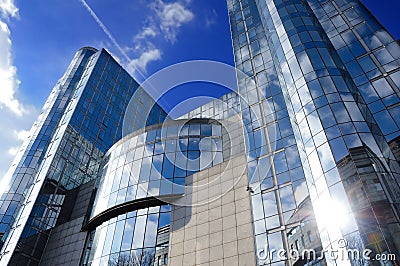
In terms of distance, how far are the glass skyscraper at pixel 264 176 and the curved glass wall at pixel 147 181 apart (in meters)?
0.12

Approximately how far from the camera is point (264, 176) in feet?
78.1

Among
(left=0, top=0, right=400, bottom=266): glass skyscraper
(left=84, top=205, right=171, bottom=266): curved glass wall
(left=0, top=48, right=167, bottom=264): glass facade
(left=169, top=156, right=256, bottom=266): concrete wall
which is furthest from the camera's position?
(left=0, top=48, right=167, bottom=264): glass facade

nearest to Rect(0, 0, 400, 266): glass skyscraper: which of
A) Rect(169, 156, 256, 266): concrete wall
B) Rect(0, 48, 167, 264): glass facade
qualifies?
Rect(169, 156, 256, 266): concrete wall

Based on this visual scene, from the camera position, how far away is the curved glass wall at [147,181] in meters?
25.4

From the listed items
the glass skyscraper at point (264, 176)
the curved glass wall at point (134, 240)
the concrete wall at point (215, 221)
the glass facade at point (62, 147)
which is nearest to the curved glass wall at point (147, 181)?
the curved glass wall at point (134, 240)

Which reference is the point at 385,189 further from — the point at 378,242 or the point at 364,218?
the point at 378,242

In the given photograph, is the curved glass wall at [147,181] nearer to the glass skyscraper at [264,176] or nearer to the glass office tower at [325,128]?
the glass skyscraper at [264,176]

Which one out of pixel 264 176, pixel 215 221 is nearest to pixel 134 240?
pixel 215 221

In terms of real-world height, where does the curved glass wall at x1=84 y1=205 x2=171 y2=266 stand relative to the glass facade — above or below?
below

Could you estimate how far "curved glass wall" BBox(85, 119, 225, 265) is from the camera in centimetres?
2538

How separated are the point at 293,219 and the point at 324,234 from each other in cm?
256

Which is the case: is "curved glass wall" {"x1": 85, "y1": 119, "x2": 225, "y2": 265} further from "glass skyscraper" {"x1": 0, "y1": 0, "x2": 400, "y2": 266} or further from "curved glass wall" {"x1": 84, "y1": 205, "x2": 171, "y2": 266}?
"glass skyscraper" {"x1": 0, "y1": 0, "x2": 400, "y2": 266}

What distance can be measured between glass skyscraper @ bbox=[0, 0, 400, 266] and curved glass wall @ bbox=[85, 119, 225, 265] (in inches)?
4.5

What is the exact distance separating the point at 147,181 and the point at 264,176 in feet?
34.5
